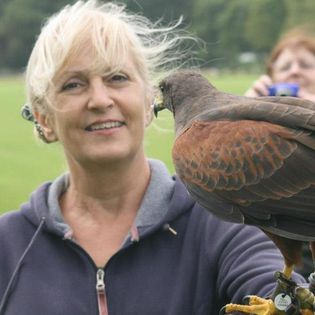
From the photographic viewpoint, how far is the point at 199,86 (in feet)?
10.5

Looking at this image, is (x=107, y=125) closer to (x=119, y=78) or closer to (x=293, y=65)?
(x=119, y=78)

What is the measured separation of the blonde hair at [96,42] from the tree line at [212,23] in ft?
167

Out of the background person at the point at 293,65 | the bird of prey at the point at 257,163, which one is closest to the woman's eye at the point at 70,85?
the bird of prey at the point at 257,163

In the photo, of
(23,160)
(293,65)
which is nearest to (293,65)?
(293,65)

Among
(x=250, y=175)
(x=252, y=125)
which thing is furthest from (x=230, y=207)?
(x=252, y=125)

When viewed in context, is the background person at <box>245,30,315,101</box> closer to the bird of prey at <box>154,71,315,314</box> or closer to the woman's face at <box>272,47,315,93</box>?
the woman's face at <box>272,47,315,93</box>

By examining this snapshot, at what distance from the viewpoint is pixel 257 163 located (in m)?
2.80

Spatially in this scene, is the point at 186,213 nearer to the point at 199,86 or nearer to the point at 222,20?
the point at 199,86

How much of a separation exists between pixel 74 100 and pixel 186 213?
26.7 inches

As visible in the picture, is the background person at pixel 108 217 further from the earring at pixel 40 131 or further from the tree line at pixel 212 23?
the tree line at pixel 212 23

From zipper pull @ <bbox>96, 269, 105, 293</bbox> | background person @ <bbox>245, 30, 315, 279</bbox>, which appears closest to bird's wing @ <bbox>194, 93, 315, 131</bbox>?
zipper pull @ <bbox>96, 269, 105, 293</bbox>

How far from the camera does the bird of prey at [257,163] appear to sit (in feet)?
8.81

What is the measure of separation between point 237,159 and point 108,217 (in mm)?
787

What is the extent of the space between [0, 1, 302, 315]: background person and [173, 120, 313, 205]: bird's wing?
0.29 meters
